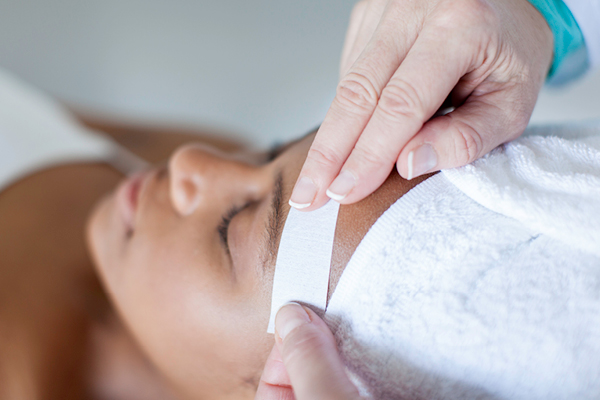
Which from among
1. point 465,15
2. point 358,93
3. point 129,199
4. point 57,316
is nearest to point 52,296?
point 57,316

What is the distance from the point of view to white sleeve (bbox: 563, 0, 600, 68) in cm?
76

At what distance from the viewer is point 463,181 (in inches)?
21.2

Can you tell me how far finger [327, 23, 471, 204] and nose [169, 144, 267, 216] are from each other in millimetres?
271

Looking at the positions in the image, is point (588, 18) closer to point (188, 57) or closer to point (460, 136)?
point (460, 136)

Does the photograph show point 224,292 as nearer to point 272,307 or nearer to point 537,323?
point 272,307

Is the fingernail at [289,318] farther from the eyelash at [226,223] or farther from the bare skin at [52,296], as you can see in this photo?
the bare skin at [52,296]

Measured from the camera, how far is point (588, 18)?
0.78m

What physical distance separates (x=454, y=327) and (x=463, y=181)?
20 cm

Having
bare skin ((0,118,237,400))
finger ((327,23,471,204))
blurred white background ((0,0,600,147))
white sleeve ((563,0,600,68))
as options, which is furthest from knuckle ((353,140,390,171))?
blurred white background ((0,0,600,147))

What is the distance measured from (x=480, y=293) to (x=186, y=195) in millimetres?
589

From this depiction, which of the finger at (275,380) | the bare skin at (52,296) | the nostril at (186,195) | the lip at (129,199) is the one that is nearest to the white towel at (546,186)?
the finger at (275,380)

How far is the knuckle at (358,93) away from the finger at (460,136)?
8 cm

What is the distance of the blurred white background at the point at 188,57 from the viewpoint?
1653 millimetres

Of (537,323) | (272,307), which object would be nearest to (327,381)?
(272,307)
